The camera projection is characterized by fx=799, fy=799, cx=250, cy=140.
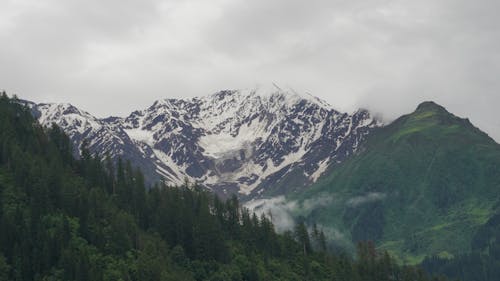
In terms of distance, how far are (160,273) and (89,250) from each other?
18480mm

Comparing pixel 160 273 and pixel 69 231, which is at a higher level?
pixel 69 231

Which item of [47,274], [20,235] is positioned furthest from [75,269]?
[20,235]

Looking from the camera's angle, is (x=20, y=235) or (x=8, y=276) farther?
(x=20, y=235)

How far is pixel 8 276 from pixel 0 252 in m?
9.55

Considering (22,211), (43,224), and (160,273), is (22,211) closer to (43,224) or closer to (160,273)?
(43,224)

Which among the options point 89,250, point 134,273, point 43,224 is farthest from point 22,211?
point 134,273

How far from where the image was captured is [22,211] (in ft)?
652

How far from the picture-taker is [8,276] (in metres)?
176

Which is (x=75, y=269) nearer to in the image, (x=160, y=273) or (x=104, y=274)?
(x=104, y=274)

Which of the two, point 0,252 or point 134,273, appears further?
point 134,273

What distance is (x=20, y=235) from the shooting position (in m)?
189

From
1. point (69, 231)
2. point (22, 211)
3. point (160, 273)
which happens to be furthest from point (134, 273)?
point (22, 211)

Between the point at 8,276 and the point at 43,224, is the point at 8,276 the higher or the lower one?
the lower one

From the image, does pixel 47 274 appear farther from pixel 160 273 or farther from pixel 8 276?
pixel 160 273
